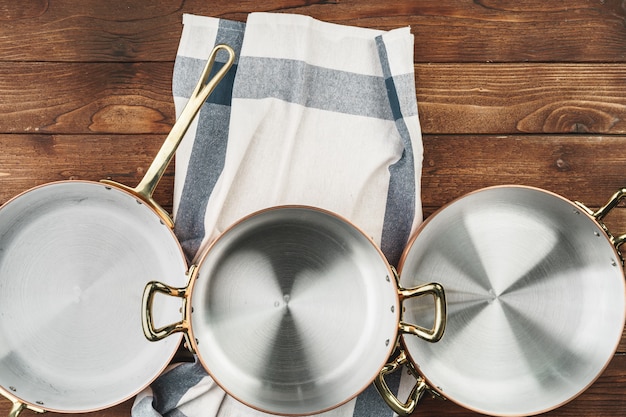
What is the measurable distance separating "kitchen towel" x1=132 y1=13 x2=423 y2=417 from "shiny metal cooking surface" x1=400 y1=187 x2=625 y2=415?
0.05 metres

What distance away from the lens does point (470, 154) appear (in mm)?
677

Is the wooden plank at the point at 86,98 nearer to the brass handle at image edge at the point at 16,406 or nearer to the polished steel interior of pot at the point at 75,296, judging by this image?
the polished steel interior of pot at the point at 75,296

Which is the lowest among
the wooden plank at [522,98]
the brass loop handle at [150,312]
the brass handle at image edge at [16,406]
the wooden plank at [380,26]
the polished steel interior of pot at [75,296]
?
the brass handle at image edge at [16,406]

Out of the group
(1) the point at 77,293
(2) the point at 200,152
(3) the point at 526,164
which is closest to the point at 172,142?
(2) the point at 200,152

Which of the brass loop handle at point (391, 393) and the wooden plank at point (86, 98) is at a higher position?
the wooden plank at point (86, 98)

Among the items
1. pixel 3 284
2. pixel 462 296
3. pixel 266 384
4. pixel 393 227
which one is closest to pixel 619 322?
pixel 462 296

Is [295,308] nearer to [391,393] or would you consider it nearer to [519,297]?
[391,393]

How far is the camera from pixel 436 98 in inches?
26.7

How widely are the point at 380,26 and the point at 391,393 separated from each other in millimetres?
436

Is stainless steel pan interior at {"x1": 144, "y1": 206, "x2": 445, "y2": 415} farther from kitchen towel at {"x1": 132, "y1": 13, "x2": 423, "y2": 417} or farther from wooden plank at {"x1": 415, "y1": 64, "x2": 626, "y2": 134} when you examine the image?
wooden plank at {"x1": 415, "y1": 64, "x2": 626, "y2": 134}

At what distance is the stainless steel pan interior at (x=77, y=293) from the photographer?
24.7 inches

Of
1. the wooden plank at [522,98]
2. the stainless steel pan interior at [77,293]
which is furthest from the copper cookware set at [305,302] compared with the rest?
the wooden plank at [522,98]

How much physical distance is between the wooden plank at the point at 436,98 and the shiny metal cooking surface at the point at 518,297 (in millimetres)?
111

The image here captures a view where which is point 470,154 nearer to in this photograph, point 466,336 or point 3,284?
point 466,336
